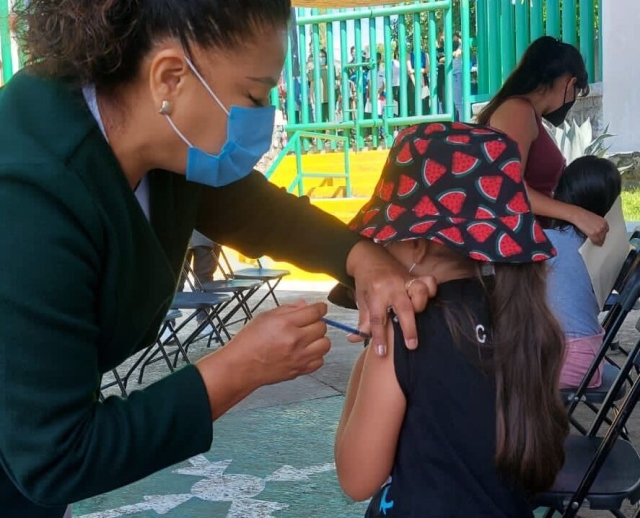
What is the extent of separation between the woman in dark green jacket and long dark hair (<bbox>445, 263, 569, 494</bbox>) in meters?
0.40

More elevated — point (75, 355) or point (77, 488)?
point (75, 355)

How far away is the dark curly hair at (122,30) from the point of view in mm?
1069

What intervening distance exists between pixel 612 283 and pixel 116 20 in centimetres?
237

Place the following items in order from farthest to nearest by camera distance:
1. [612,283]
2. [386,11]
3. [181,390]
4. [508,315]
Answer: [386,11] < [612,283] < [508,315] < [181,390]

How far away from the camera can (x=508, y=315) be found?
147cm

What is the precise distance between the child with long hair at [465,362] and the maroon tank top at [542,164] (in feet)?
6.07

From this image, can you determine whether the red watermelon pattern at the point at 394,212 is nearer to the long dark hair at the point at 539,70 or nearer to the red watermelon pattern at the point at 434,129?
the red watermelon pattern at the point at 434,129

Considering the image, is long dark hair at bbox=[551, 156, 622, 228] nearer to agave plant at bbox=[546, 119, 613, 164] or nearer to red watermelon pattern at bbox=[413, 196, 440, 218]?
red watermelon pattern at bbox=[413, 196, 440, 218]

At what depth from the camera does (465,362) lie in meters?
1.44

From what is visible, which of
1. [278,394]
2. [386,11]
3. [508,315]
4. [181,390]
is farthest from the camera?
[386,11]

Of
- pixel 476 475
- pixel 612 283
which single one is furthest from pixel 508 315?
pixel 612 283

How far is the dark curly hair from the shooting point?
1.07 metres

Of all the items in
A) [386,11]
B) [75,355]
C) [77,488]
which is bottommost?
[77,488]

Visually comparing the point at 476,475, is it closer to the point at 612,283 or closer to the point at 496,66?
the point at 612,283
